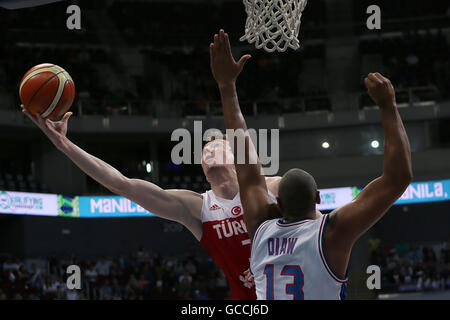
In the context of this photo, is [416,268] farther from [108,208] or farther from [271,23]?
[271,23]

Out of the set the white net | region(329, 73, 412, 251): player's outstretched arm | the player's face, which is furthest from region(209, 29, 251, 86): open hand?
the white net

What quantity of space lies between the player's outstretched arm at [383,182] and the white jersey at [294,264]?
84mm

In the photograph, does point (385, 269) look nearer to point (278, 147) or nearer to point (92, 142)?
point (278, 147)

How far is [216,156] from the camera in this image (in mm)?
4258

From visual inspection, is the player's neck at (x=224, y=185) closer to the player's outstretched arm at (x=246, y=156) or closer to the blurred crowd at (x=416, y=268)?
the player's outstretched arm at (x=246, y=156)

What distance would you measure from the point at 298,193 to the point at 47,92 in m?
2.06

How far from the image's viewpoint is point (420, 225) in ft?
66.5

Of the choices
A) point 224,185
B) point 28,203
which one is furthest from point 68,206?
point 224,185

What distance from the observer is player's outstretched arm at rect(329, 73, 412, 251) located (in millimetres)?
2367

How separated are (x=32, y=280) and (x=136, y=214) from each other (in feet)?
11.4

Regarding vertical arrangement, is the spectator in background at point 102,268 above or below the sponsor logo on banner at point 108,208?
below

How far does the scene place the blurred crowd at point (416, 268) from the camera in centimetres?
1398

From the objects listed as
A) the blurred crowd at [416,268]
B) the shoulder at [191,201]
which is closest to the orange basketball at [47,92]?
the shoulder at [191,201]

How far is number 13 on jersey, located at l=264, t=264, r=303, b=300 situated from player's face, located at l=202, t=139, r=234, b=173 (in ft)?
5.68
